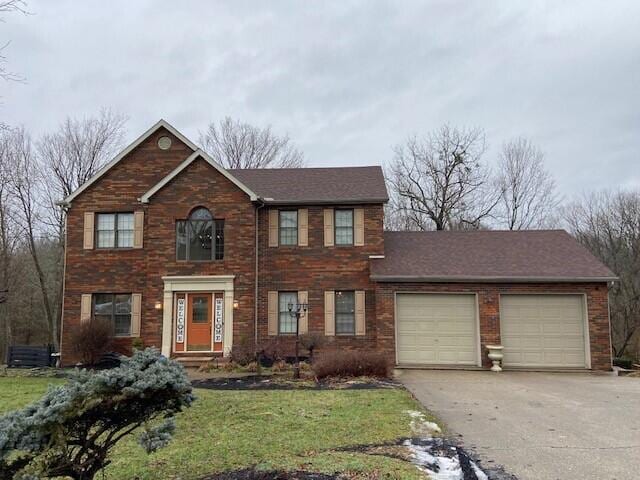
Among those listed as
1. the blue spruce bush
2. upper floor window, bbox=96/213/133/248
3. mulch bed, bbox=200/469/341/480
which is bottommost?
mulch bed, bbox=200/469/341/480

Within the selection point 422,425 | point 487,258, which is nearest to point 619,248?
point 487,258

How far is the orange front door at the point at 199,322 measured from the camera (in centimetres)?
1606

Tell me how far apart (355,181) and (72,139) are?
18674mm

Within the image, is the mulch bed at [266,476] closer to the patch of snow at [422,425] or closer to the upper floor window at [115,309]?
the patch of snow at [422,425]

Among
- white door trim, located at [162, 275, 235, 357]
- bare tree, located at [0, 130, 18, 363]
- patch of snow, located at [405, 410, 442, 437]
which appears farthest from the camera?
bare tree, located at [0, 130, 18, 363]

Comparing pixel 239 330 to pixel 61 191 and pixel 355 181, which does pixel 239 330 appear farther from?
pixel 61 191

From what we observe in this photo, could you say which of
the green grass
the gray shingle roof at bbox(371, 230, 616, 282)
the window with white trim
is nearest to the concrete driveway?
the green grass

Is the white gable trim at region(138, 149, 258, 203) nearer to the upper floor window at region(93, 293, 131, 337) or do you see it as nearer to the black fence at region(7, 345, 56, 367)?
→ the upper floor window at region(93, 293, 131, 337)

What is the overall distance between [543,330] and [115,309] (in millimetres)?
13893

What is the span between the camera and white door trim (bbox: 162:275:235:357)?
15.9 metres

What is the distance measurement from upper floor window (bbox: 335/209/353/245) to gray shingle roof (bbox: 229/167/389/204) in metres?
0.51

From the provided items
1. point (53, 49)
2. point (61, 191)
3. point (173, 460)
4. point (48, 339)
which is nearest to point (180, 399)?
point (173, 460)

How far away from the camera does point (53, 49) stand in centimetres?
947

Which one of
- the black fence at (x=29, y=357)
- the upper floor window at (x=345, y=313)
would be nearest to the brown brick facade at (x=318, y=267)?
the upper floor window at (x=345, y=313)
